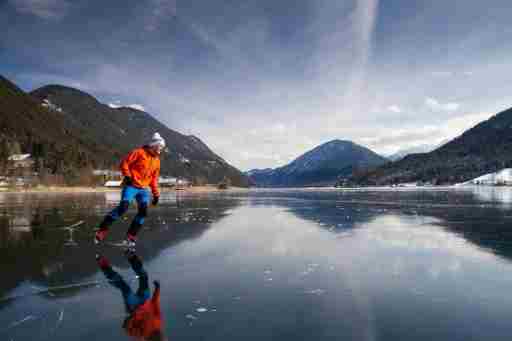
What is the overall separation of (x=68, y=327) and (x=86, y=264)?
2.80 meters

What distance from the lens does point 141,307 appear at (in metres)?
3.73

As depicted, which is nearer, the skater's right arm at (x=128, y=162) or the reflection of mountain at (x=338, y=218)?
the skater's right arm at (x=128, y=162)

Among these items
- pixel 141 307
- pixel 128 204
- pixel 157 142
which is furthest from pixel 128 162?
pixel 141 307

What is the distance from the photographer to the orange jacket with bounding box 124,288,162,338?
3.08 meters

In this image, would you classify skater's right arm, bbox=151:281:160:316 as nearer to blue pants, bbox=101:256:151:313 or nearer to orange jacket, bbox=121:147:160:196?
blue pants, bbox=101:256:151:313

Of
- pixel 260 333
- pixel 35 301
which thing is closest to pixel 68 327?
pixel 35 301

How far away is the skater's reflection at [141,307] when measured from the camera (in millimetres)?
3081

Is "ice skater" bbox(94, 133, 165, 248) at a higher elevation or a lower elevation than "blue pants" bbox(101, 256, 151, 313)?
higher

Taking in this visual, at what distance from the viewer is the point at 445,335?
3.00m

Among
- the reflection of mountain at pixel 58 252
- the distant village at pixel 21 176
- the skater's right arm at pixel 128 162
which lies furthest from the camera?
the distant village at pixel 21 176

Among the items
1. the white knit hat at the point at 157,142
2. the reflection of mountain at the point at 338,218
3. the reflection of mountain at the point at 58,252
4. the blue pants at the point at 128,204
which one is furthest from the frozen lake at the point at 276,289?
the reflection of mountain at the point at 338,218

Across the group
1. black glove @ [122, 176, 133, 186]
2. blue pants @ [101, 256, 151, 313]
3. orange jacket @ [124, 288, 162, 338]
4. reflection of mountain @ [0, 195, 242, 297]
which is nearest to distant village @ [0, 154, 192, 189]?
reflection of mountain @ [0, 195, 242, 297]

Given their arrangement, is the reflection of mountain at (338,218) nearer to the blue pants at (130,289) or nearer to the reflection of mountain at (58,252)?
the reflection of mountain at (58,252)

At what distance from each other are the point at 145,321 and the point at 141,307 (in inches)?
17.1
